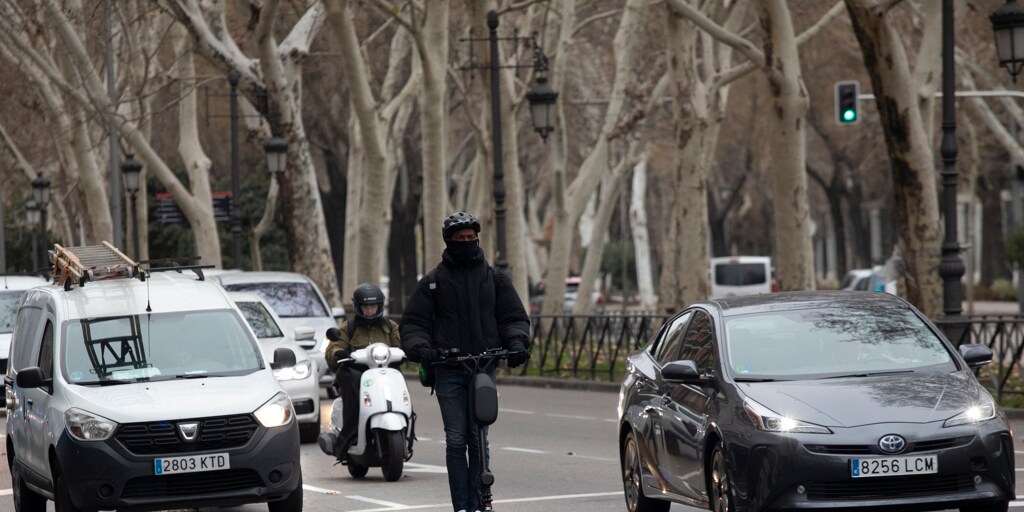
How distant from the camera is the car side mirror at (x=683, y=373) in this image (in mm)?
9695

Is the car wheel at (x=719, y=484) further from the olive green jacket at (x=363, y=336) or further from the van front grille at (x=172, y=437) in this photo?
the olive green jacket at (x=363, y=336)

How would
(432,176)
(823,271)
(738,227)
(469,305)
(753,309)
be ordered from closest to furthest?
1. (469,305)
2. (753,309)
3. (432,176)
4. (738,227)
5. (823,271)

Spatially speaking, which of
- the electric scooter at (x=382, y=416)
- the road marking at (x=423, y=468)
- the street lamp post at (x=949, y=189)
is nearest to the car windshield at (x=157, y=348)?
the electric scooter at (x=382, y=416)

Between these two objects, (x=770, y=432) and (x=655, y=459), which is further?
(x=655, y=459)

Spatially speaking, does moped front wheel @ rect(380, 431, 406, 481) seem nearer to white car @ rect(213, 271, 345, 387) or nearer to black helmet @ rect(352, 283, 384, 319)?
black helmet @ rect(352, 283, 384, 319)

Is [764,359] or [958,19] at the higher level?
[958,19]

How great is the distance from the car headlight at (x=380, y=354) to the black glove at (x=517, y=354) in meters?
4.34

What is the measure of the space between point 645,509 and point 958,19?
30175 millimetres

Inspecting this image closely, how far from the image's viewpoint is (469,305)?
31.2 feet

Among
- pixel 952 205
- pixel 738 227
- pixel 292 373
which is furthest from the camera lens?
pixel 738 227

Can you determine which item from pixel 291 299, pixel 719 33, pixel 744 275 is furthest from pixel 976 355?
pixel 744 275

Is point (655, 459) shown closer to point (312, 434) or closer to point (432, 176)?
point (312, 434)

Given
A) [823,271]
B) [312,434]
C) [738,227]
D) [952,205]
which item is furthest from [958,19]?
[823,271]

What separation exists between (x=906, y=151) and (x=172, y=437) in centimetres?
1197
